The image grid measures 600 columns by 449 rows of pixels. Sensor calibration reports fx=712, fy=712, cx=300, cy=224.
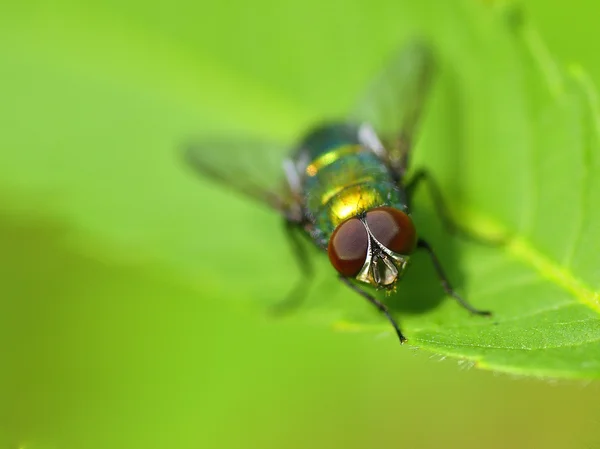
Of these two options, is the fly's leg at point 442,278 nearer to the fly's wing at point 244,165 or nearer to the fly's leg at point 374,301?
the fly's leg at point 374,301

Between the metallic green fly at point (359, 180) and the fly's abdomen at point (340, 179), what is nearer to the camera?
the metallic green fly at point (359, 180)

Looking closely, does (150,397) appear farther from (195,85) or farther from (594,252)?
(594,252)

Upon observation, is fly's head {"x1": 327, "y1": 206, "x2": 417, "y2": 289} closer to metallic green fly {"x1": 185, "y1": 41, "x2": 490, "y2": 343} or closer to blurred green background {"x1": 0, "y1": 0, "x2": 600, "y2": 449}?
metallic green fly {"x1": 185, "y1": 41, "x2": 490, "y2": 343}

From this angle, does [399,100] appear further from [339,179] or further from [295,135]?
[339,179]

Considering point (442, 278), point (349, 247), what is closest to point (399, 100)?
point (442, 278)

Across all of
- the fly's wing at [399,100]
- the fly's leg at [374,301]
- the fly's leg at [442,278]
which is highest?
the fly's wing at [399,100]

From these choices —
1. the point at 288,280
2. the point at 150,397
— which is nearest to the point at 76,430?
the point at 150,397

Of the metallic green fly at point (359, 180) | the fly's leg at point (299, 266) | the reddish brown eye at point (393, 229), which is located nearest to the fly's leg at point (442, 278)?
the metallic green fly at point (359, 180)

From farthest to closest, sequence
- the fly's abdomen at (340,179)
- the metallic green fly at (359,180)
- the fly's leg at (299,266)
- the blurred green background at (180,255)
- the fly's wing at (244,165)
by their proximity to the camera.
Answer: the blurred green background at (180,255), the fly's wing at (244,165), the fly's leg at (299,266), the fly's abdomen at (340,179), the metallic green fly at (359,180)
